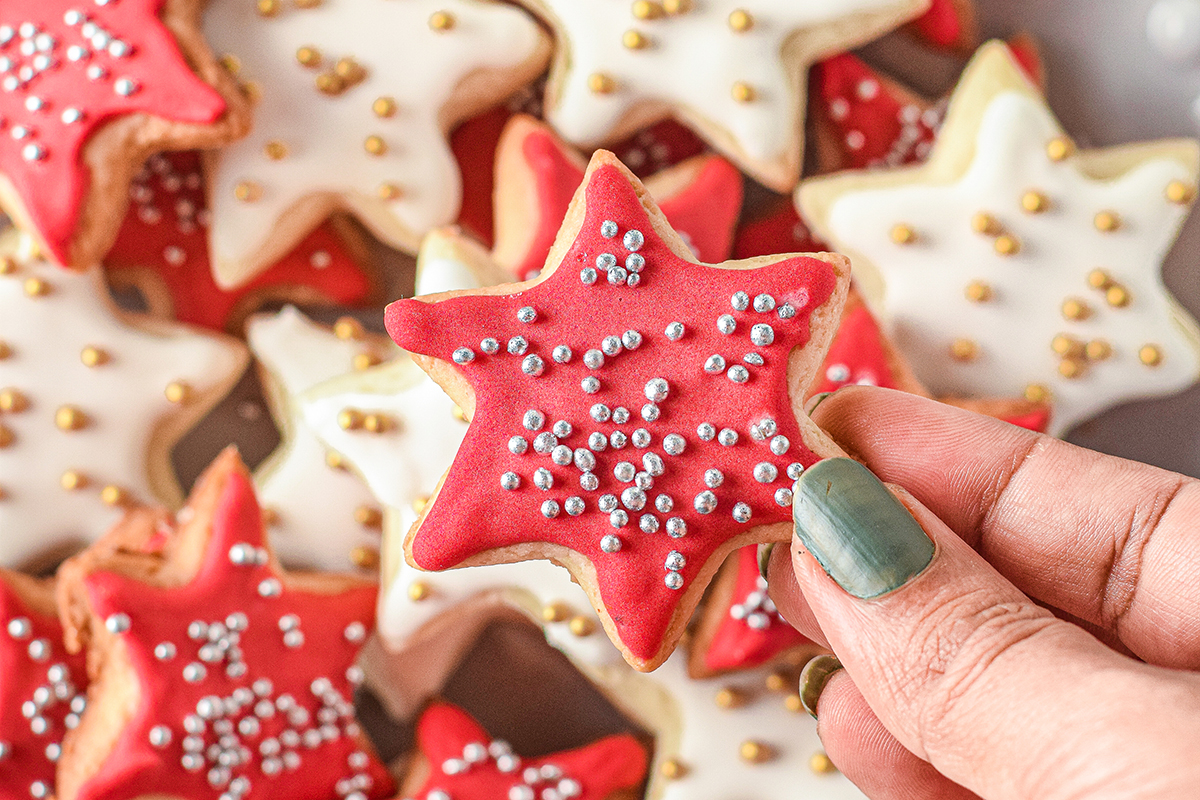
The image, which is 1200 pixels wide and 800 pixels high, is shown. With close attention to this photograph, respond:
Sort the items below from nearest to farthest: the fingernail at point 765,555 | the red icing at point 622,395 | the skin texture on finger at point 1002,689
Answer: the skin texture on finger at point 1002,689 < the red icing at point 622,395 < the fingernail at point 765,555

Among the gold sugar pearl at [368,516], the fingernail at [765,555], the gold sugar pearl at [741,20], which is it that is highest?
the gold sugar pearl at [741,20]

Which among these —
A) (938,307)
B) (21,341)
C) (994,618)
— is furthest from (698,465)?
(21,341)

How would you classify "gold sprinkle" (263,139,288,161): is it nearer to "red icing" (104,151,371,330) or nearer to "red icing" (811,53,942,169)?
"red icing" (104,151,371,330)

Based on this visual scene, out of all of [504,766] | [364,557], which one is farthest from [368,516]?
[504,766]

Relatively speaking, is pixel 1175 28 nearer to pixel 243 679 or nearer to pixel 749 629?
pixel 749 629

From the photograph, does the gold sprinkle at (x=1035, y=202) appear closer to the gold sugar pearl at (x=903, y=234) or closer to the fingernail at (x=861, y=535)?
the gold sugar pearl at (x=903, y=234)

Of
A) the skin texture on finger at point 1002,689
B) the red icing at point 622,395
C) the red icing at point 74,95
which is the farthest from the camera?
the red icing at point 74,95

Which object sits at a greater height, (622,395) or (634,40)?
(634,40)

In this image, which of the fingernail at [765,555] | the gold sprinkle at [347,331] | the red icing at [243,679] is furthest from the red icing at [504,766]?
the gold sprinkle at [347,331]
